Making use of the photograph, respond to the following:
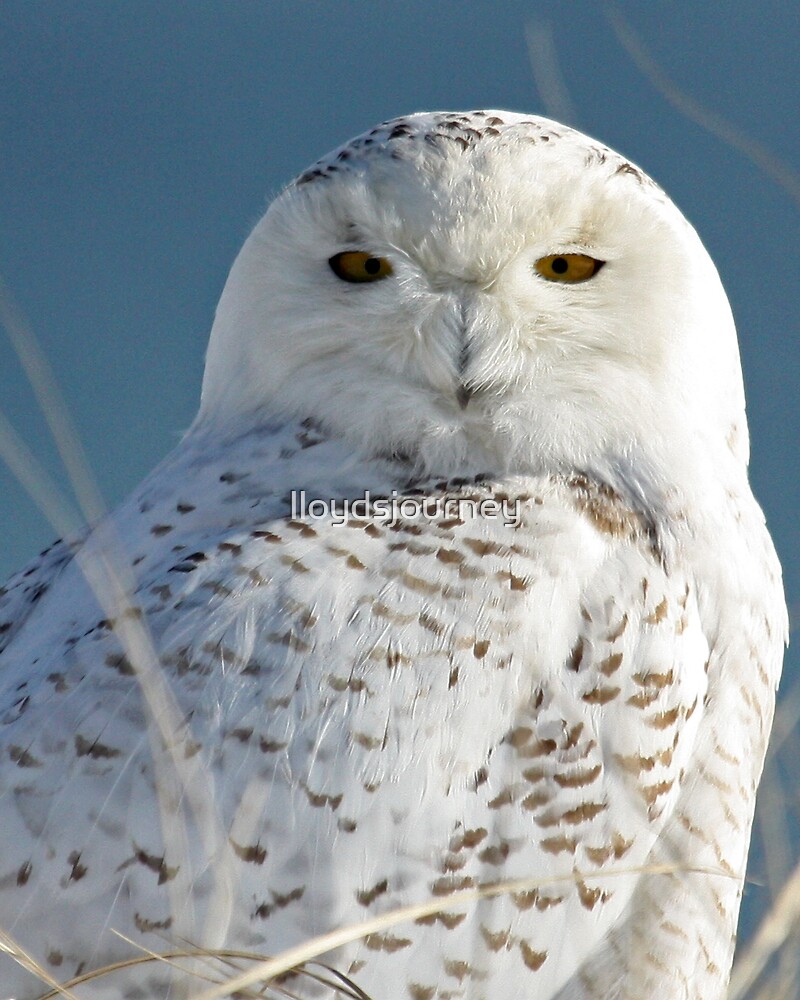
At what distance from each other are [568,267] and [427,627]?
615mm

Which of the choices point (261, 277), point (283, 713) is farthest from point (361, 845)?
point (261, 277)

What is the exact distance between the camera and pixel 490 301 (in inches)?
80.7

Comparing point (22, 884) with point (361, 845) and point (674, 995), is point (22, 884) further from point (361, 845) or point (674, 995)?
point (674, 995)

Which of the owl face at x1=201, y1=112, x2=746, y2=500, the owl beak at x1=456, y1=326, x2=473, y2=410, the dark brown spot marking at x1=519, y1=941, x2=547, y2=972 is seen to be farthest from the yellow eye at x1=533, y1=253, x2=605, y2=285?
the dark brown spot marking at x1=519, y1=941, x2=547, y2=972

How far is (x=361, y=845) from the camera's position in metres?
1.77

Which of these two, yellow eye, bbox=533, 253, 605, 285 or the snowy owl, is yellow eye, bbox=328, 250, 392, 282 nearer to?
the snowy owl

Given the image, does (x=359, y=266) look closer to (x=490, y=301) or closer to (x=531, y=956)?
(x=490, y=301)

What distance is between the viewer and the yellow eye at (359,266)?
6.84 ft

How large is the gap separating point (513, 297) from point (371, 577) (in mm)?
485

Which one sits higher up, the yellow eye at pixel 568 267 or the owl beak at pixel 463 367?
the yellow eye at pixel 568 267

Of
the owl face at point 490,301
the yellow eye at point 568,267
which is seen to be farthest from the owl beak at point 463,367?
the yellow eye at point 568,267

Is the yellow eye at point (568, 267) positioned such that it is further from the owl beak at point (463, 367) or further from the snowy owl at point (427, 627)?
the owl beak at point (463, 367)

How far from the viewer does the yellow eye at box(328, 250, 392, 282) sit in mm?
2086

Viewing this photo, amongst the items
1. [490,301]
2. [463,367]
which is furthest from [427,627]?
[490,301]
